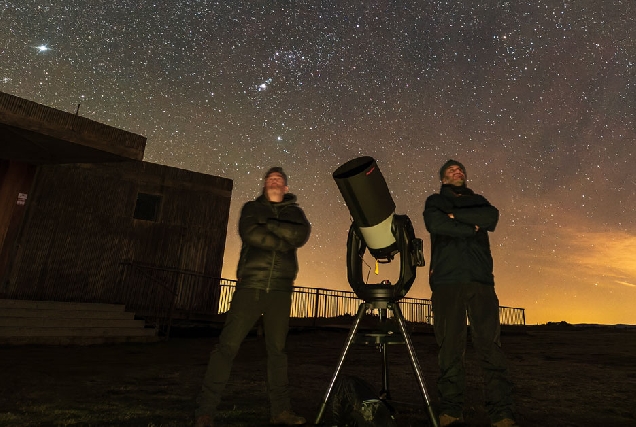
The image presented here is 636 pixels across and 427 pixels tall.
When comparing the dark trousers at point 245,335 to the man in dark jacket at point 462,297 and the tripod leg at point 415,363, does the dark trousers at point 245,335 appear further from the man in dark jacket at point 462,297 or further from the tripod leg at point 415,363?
the man in dark jacket at point 462,297

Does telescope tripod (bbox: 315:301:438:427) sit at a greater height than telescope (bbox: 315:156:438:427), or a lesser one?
lesser

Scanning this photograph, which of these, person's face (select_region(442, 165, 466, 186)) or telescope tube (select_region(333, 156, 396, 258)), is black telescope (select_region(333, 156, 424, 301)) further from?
person's face (select_region(442, 165, 466, 186))

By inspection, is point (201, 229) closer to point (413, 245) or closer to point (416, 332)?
point (416, 332)

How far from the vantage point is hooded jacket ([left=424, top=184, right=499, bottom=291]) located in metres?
3.17

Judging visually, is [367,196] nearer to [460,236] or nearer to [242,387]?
[460,236]

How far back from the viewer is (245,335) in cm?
315

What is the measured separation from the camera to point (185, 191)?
581 inches

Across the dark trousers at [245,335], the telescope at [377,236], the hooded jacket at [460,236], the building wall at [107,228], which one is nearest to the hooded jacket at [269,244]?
the dark trousers at [245,335]

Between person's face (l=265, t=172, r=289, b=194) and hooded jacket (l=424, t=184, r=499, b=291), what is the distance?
3.97ft

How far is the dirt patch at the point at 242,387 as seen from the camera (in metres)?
3.23

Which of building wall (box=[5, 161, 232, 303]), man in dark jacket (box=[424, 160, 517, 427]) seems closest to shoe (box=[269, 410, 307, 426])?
man in dark jacket (box=[424, 160, 517, 427])

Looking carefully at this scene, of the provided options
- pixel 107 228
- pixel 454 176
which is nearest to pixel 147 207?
pixel 107 228

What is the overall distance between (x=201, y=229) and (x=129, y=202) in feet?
8.42

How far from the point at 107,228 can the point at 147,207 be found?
1.47 m
